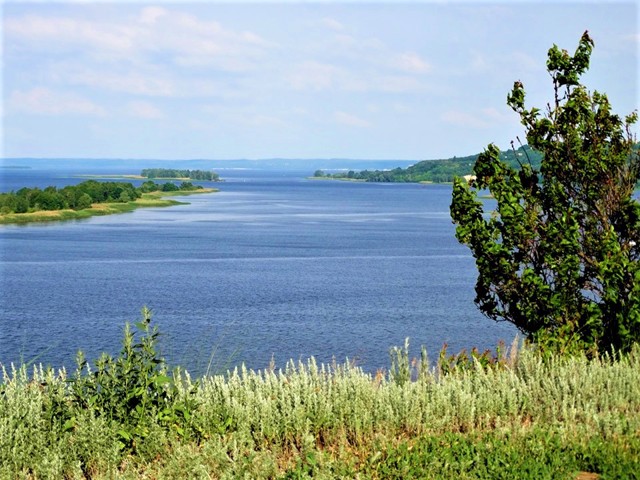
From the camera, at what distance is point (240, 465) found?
26.1 feet

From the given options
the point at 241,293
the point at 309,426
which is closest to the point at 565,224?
the point at 309,426

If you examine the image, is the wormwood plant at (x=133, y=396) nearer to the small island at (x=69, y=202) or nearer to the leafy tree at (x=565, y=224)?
the leafy tree at (x=565, y=224)

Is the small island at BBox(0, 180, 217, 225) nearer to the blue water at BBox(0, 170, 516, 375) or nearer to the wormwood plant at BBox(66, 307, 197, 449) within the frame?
the blue water at BBox(0, 170, 516, 375)

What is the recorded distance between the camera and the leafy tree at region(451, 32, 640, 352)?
44.8 ft

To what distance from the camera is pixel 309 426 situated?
8.98 meters

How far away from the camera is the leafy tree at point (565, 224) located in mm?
13641

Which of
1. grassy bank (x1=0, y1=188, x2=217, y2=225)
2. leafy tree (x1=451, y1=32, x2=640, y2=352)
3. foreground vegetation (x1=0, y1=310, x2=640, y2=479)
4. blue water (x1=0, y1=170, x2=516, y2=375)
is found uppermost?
leafy tree (x1=451, y1=32, x2=640, y2=352)

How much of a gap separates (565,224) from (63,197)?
112580 millimetres

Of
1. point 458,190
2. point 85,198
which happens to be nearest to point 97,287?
point 458,190

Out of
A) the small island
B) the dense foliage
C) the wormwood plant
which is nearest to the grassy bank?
the small island

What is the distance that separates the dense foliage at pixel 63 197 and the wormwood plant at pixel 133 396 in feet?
350

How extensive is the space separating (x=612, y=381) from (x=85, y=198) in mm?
117576

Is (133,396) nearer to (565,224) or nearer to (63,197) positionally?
(565,224)

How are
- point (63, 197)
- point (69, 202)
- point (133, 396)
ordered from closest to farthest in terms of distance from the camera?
1. point (133, 396)
2. point (69, 202)
3. point (63, 197)
